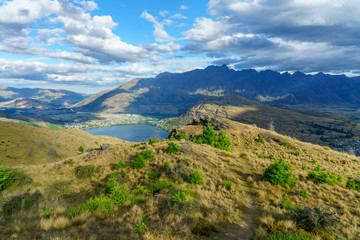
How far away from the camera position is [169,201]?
43.4ft

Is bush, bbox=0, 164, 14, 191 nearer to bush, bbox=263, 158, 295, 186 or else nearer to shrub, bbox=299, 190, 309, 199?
bush, bbox=263, 158, 295, 186

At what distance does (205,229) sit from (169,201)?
3.94 metres

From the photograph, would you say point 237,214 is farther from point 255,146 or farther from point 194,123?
point 194,123

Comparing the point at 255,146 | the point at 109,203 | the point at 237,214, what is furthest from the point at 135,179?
the point at 255,146

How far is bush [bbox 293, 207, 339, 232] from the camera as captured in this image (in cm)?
984

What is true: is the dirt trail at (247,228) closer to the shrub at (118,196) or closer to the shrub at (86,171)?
the shrub at (118,196)

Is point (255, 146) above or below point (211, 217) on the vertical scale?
below

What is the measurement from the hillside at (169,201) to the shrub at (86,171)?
12 cm

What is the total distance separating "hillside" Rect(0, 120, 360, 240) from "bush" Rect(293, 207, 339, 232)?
2.0 inches

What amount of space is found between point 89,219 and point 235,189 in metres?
12.8

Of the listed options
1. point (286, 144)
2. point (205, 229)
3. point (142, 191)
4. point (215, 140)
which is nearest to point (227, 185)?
point (205, 229)

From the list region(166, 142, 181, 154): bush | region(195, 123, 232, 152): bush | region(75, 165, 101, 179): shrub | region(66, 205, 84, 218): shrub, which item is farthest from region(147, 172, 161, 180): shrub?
region(195, 123, 232, 152): bush

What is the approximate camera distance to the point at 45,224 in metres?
9.05

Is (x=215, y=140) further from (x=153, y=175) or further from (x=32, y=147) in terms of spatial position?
(x=32, y=147)
